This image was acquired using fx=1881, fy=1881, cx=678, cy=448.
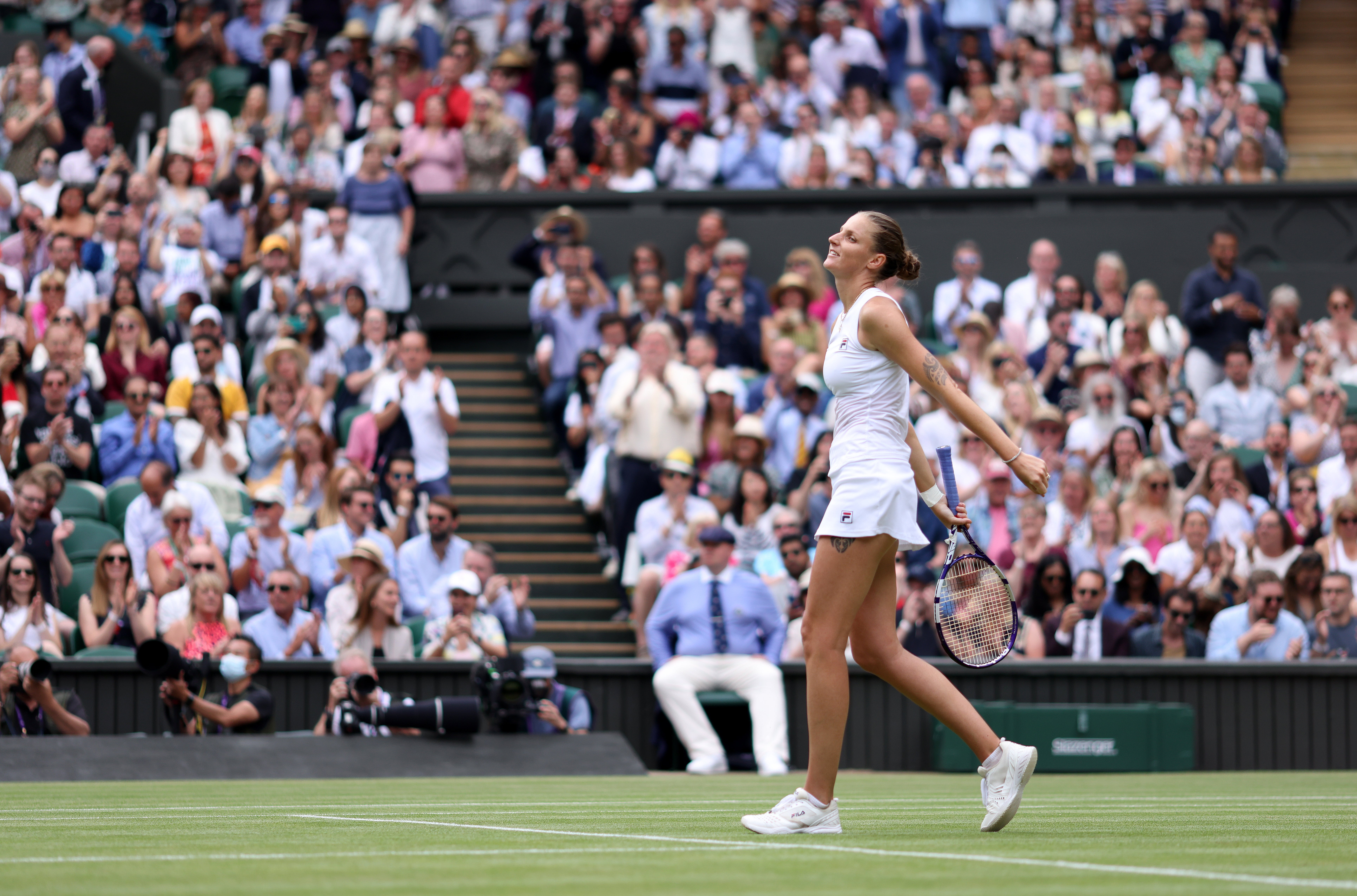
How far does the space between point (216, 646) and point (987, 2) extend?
12.9m

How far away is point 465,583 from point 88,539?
9.26ft

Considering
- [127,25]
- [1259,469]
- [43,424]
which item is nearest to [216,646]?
[43,424]

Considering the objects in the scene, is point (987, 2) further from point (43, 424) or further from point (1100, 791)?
point (1100, 791)

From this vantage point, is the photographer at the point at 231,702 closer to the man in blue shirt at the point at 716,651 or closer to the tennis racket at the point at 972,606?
the man in blue shirt at the point at 716,651

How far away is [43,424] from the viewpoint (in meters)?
13.9

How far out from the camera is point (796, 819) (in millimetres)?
5801

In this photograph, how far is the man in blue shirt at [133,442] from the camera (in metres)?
14.1

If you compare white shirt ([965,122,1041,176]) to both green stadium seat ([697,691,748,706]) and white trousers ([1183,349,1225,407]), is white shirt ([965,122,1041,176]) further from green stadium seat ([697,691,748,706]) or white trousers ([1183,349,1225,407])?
green stadium seat ([697,691,748,706])

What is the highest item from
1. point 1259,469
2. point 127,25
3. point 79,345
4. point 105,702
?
point 127,25

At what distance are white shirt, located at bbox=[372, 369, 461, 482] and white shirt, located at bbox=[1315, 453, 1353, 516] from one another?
6.87 m

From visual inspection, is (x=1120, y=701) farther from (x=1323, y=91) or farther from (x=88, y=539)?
(x=1323, y=91)

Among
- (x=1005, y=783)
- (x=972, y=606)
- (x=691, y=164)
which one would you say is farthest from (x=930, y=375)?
(x=691, y=164)

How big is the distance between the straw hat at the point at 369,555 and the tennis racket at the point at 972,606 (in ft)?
23.9

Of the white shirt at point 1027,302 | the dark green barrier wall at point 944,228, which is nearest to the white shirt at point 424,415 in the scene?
the dark green barrier wall at point 944,228
